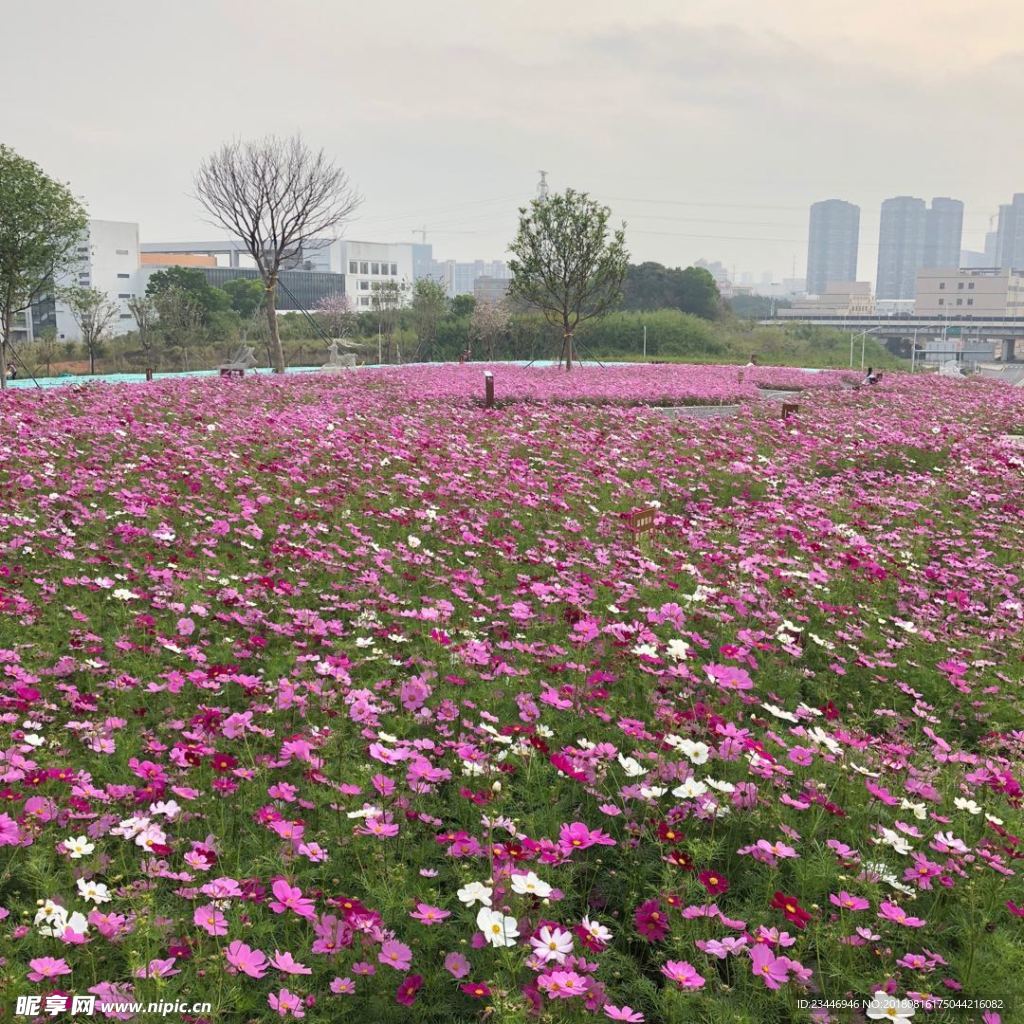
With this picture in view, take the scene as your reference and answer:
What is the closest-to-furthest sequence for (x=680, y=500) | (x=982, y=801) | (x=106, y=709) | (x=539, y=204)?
(x=982, y=801) → (x=106, y=709) → (x=680, y=500) → (x=539, y=204)

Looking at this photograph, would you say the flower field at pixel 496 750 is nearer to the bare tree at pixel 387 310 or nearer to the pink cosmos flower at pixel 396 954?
the pink cosmos flower at pixel 396 954

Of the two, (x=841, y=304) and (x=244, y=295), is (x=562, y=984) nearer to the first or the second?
(x=244, y=295)

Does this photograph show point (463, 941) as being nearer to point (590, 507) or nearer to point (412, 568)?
point (412, 568)

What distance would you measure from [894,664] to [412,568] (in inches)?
104

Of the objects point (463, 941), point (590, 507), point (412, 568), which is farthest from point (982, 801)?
point (590, 507)

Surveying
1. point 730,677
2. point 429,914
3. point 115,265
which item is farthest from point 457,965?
point 115,265

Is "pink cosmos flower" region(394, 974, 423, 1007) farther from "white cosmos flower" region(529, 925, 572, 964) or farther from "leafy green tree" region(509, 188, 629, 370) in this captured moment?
"leafy green tree" region(509, 188, 629, 370)

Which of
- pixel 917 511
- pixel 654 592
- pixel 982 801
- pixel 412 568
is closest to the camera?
pixel 982 801

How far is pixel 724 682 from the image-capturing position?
Answer: 112 inches

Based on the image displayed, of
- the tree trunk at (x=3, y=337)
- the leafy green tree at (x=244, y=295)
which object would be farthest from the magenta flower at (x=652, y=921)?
the leafy green tree at (x=244, y=295)

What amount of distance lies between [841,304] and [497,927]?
455 feet

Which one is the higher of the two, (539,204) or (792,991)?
(539,204)

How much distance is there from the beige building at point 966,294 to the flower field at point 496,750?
123m

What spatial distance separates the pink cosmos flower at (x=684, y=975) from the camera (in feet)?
5.74
